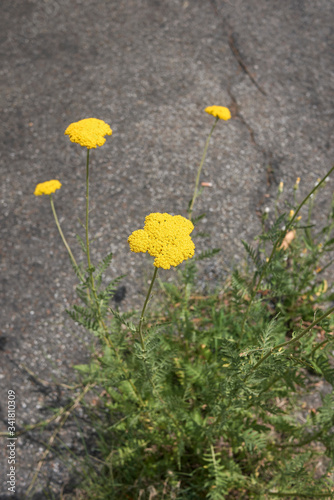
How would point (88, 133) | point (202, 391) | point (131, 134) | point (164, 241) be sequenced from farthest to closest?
point (131, 134), point (202, 391), point (88, 133), point (164, 241)

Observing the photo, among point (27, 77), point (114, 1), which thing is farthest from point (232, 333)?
point (114, 1)

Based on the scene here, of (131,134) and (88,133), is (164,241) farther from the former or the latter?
(131,134)

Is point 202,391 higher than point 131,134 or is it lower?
lower

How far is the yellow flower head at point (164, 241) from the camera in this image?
1233 mm

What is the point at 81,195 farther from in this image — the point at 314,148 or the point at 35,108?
the point at 314,148

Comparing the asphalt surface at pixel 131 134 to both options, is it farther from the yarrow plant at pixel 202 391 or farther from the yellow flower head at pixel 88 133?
the yellow flower head at pixel 88 133

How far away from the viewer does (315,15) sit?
15.0ft

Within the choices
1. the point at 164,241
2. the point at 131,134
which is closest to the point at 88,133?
the point at 164,241

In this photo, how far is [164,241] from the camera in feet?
4.14

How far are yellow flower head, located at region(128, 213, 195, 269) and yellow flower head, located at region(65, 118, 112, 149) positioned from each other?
458mm

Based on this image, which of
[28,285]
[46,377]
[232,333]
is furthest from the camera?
[28,285]

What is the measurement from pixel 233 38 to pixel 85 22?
1.80 meters

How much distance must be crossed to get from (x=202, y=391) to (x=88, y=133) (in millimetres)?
1397

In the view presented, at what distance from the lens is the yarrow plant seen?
1.45m
